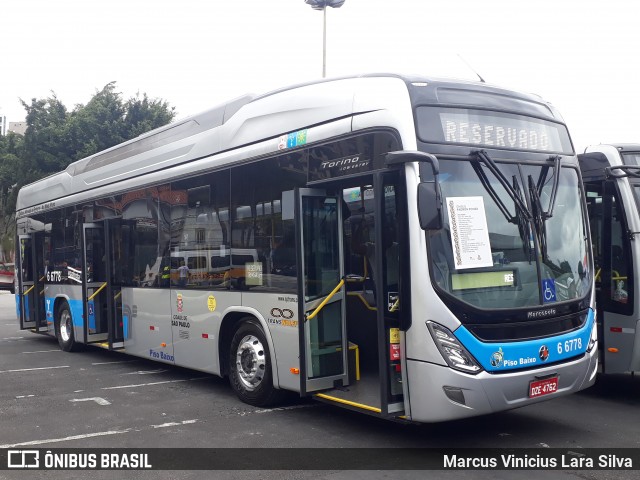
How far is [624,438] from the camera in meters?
6.66

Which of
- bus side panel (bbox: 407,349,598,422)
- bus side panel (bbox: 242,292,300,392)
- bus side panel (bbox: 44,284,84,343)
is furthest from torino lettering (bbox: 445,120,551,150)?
bus side panel (bbox: 44,284,84,343)

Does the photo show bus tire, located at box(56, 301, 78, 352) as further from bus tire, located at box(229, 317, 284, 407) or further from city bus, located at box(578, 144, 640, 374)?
city bus, located at box(578, 144, 640, 374)

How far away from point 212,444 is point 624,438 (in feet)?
13.2

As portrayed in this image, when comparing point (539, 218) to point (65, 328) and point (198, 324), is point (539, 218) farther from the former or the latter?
point (65, 328)

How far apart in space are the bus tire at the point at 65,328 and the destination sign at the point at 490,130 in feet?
29.5

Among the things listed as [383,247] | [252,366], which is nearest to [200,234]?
[252,366]

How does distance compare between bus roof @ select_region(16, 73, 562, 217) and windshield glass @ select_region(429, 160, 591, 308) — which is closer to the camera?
windshield glass @ select_region(429, 160, 591, 308)

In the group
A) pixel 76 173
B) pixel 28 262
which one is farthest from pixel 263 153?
pixel 28 262

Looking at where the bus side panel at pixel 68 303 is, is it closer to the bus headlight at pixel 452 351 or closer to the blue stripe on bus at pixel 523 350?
the bus headlight at pixel 452 351

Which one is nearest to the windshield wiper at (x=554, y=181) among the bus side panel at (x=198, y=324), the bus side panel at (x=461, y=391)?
the bus side panel at (x=461, y=391)

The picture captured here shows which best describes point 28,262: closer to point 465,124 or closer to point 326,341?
point 326,341

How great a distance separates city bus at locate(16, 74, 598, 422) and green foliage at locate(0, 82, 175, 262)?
2507cm

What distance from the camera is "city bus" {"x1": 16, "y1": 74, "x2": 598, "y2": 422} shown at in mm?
5762

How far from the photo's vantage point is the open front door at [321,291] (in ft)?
22.5
